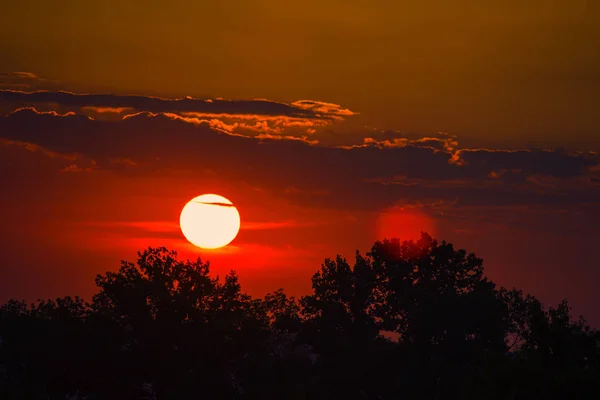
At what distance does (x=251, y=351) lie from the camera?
83188 millimetres

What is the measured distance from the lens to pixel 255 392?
77.1 meters

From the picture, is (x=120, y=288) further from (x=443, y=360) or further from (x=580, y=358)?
(x=580, y=358)

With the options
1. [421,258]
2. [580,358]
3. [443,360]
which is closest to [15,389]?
[580,358]

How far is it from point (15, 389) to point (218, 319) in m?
28.8

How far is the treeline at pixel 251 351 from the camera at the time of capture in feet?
220

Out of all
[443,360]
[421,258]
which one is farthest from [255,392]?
[421,258]

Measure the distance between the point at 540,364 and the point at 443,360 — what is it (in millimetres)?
35388

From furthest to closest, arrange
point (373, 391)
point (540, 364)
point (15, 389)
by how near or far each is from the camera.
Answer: point (373, 391)
point (540, 364)
point (15, 389)

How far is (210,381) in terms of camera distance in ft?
243

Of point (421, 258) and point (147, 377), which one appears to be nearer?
point (147, 377)

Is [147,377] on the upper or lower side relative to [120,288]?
lower

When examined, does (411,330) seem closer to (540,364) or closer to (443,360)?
(443,360)

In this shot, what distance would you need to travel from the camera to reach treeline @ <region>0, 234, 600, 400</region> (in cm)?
6712

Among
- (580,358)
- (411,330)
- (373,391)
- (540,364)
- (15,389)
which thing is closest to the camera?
(15,389)
